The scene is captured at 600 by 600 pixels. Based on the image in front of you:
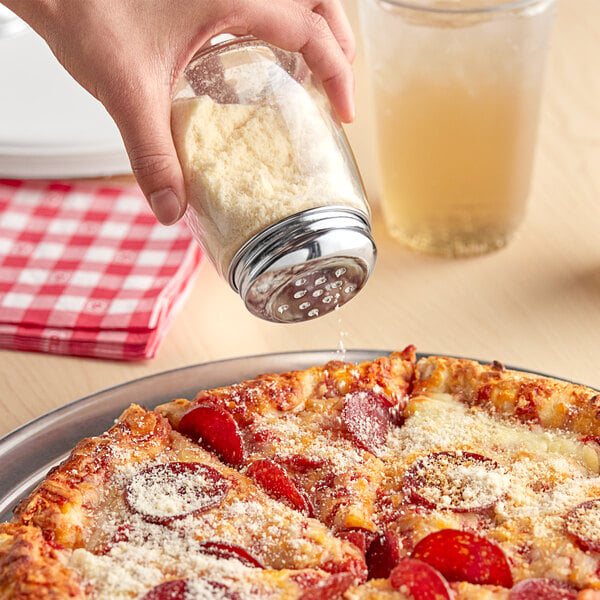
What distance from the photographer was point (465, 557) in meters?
1.37

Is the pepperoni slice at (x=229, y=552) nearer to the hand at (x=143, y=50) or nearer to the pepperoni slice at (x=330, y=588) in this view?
the pepperoni slice at (x=330, y=588)

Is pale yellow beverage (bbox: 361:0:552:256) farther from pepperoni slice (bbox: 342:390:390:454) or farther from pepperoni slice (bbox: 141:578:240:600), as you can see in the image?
pepperoni slice (bbox: 141:578:240:600)

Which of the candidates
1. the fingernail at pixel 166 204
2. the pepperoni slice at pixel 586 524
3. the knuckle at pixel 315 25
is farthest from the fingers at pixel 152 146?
A: the pepperoni slice at pixel 586 524

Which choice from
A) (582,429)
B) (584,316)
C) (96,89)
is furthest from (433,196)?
(96,89)

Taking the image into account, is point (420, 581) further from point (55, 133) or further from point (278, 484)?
point (55, 133)

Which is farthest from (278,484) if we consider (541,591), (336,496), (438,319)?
(438,319)

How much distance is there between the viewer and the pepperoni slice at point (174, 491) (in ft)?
4.79

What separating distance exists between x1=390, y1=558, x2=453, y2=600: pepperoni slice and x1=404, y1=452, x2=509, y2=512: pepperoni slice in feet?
0.51

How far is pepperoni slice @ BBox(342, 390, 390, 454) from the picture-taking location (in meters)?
1.63

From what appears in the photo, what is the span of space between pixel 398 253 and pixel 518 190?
31 cm

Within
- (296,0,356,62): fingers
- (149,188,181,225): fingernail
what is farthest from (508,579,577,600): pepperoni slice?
(296,0,356,62): fingers

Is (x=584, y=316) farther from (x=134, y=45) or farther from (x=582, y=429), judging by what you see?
(x=134, y=45)

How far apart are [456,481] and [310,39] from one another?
0.73m

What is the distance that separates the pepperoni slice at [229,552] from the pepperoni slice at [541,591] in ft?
1.07
